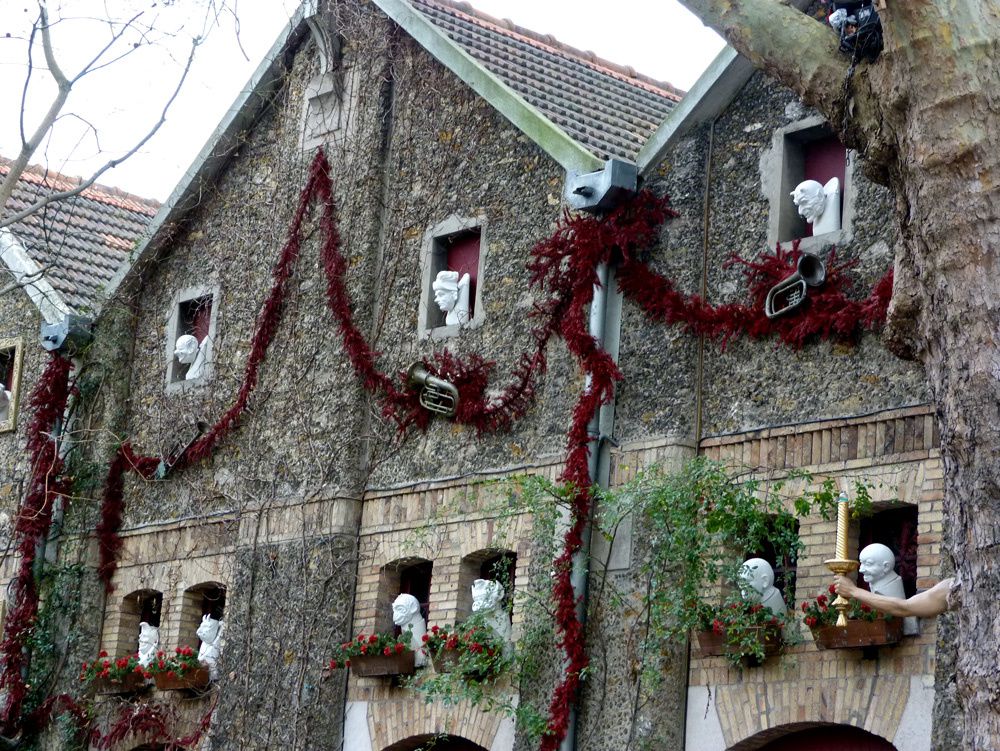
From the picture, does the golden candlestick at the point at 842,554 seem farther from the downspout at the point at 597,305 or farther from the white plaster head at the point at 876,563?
the downspout at the point at 597,305

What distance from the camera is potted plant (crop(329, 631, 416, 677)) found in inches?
648

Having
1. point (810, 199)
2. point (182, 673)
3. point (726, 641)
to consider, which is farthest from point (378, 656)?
point (810, 199)

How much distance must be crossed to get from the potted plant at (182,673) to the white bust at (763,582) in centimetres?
643

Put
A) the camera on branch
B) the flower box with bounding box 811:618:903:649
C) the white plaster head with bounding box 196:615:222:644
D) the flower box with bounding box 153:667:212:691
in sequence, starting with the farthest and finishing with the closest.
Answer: the white plaster head with bounding box 196:615:222:644
the flower box with bounding box 153:667:212:691
the flower box with bounding box 811:618:903:649
the camera on branch

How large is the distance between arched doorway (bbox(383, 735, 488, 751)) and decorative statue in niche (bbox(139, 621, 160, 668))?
3.72 meters

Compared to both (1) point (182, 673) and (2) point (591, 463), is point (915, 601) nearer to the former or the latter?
(2) point (591, 463)

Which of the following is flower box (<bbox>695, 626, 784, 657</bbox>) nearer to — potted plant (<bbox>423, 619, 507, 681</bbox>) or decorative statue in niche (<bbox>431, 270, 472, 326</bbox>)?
potted plant (<bbox>423, 619, 507, 681</bbox>)

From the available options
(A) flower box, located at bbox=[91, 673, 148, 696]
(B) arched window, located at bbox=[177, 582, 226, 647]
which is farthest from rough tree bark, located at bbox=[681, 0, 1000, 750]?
(A) flower box, located at bbox=[91, 673, 148, 696]

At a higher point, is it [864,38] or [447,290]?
[447,290]

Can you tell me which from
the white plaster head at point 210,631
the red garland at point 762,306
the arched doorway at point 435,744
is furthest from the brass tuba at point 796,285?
the white plaster head at point 210,631

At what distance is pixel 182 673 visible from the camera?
1852cm

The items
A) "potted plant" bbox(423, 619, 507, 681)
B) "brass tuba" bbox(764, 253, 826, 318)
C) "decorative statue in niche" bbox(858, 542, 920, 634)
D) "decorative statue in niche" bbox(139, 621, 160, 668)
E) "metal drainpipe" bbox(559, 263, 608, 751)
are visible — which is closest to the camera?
"decorative statue in niche" bbox(858, 542, 920, 634)

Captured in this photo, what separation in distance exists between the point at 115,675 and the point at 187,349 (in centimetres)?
339

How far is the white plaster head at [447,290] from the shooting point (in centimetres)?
1742
